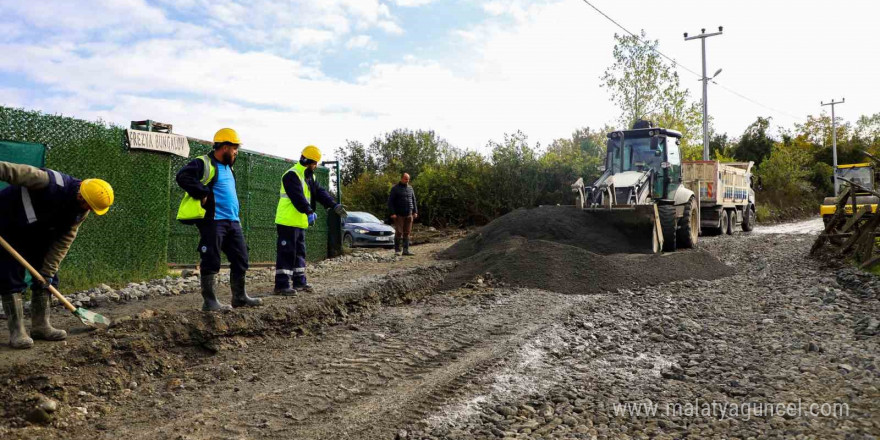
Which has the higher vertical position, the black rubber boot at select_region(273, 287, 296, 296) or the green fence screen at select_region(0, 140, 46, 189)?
the green fence screen at select_region(0, 140, 46, 189)

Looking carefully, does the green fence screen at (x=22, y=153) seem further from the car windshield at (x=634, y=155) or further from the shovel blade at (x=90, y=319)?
the car windshield at (x=634, y=155)

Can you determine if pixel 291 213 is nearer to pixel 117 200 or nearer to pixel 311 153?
pixel 311 153

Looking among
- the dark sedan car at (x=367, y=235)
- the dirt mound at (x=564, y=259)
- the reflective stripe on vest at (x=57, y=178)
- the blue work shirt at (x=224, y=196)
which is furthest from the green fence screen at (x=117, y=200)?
the dark sedan car at (x=367, y=235)

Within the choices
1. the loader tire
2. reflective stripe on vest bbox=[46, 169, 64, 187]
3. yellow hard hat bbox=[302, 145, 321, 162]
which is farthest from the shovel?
the loader tire

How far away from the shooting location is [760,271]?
11008 millimetres

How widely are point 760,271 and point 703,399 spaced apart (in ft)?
25.6

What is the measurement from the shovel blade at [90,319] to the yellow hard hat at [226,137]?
1983 mm

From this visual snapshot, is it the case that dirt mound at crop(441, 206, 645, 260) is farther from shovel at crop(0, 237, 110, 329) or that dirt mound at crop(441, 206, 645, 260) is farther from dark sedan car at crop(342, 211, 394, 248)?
shovel at crop(0, 237, 110, 329)

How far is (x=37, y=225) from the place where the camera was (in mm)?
4961

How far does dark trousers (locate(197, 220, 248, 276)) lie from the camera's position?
5.88 meters

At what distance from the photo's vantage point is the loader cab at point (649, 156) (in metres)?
14.1

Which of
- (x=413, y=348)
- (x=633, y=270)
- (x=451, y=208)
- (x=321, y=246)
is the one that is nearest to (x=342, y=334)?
(x=413, y=348)

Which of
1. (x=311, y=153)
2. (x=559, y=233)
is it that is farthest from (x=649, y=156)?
(x=311, y=153)

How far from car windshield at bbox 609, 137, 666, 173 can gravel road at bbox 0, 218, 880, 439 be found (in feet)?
23.1
